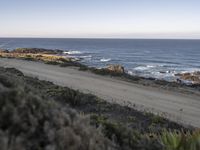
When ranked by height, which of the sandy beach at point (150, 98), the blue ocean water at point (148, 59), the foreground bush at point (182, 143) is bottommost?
the blue ocean water at point (148, 59)

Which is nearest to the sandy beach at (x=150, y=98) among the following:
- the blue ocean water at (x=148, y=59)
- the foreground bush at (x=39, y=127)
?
the foreground bush at (x=39, y=127)

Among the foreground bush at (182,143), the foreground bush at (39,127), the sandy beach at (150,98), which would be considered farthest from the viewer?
the sandy beach at (150,98)

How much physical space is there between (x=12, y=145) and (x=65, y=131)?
2.61 feet

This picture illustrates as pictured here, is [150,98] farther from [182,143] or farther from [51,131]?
[51,131]

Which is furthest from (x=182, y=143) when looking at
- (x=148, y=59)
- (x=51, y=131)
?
(x=148, y=59)

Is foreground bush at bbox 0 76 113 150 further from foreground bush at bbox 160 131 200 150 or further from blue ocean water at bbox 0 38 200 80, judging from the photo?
blue ocean water at bbox 0 38 200 80

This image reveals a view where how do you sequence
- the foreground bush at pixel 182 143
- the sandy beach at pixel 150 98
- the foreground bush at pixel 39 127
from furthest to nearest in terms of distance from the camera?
1. the sandy beach at pixel 150 98
2. the foreground bush at pixel 182 143
3. the foreground bush at pixel 39 127

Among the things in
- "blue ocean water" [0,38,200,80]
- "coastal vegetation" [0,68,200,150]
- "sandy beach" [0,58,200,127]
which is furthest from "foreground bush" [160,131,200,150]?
"blue ocean water" [0,38,200,80]

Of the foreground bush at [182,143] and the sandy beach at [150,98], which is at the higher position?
the foreground bush at [182,143]

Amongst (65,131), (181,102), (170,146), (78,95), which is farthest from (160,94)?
(65,131)

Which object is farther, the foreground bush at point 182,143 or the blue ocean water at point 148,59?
the blue ocean water at point 148,59

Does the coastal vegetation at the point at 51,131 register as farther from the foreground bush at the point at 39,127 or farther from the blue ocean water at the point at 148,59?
the blue ocean water at the point at 148,59

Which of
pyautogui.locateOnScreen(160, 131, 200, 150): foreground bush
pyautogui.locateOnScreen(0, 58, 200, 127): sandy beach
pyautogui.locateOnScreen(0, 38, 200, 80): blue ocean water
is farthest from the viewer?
pyautogui.locateOnScreen(0, 38, 200, 80): blue ocean water

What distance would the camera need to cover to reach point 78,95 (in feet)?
50.8
